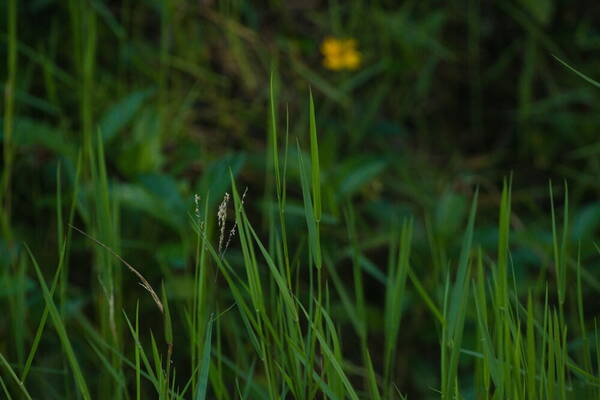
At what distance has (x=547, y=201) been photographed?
181cm

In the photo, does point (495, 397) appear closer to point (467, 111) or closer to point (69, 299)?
point (69, 299)

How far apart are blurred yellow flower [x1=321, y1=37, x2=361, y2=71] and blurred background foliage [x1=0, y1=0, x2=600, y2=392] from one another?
0.12ft

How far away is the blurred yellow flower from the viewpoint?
5.85ft

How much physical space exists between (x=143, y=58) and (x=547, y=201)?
92cm

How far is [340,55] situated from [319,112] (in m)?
0.13

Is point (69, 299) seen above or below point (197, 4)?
below

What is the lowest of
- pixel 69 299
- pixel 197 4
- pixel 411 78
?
pixel 69 299

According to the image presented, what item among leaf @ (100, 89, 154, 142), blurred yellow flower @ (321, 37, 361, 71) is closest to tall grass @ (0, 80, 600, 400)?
leaf @ (100, 89, 154, 142)

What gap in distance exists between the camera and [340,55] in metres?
1.80

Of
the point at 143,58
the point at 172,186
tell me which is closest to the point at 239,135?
the point at 143,58

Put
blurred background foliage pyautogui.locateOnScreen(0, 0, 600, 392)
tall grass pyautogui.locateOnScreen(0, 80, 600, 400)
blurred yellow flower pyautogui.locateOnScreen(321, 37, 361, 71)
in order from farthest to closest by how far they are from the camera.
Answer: blurred yellow flower pyautogui.locateOnScreen(321, 37, 361, 71)
blurred background foliage pyautogui.locateOnScreen(0, 0, 600, 392)
tall grass pyautogui.locateOnScreen(0, 80, 600, 400)

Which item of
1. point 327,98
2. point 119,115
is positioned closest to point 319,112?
point 327,98

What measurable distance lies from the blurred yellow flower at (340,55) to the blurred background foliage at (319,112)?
0.12ft

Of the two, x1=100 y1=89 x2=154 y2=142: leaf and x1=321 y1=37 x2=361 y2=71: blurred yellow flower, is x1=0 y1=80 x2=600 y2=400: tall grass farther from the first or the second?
x1=321 y1=37 x2=361 y2=71: blurred yellow flower
